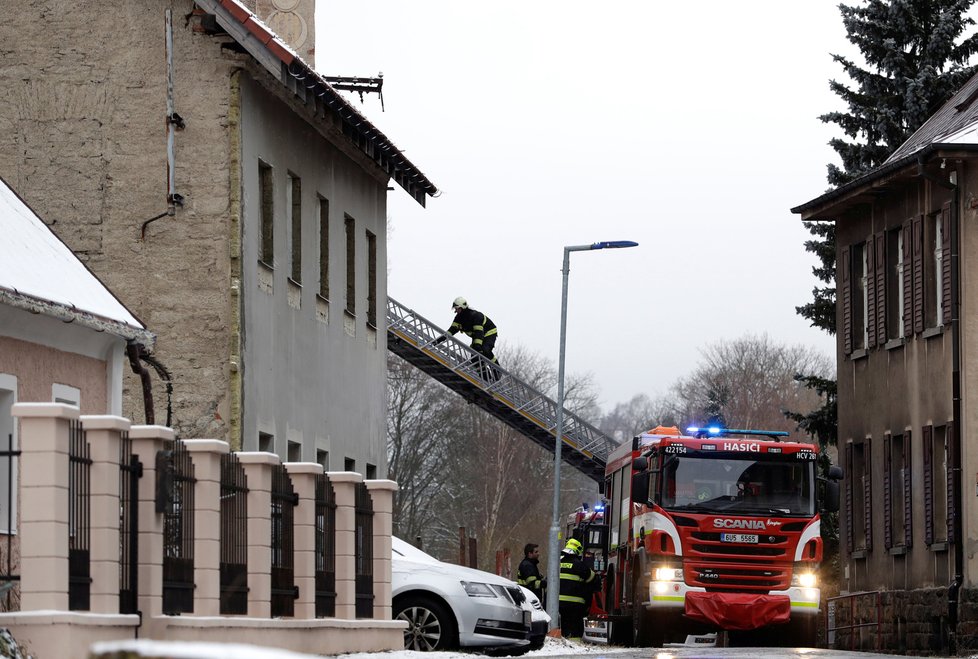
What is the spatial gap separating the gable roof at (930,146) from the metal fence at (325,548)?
13.7 meters

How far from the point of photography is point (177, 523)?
15.1m

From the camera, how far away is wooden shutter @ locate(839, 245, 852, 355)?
36.4 m

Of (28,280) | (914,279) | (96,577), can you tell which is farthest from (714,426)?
(96,577)

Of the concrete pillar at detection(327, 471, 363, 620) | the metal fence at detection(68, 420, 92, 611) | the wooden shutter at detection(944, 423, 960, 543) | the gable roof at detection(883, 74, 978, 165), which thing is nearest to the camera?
the metal fence at detection(68, 420, 92, 611)

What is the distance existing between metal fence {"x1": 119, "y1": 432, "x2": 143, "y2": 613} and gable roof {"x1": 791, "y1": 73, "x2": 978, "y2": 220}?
1782 cm

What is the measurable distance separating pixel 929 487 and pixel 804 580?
5.05 meters

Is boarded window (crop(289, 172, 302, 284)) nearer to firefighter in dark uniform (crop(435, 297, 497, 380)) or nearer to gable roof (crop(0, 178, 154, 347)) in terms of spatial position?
gable roof (crop(0, 178, 154, 347))

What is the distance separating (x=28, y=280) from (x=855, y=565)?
21665 mm

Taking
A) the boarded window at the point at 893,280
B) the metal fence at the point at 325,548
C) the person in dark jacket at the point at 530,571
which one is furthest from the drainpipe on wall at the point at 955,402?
the metal fence at the point at 325,548

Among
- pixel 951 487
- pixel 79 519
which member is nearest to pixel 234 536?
pixel 79 519

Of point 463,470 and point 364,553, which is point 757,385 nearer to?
point 463,470

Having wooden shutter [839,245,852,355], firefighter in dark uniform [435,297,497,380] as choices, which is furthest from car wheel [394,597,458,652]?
firefighter in dark uniform [435,297,497,380]

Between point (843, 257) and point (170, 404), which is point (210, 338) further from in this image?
point (843, 257)

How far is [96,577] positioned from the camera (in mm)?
13633
